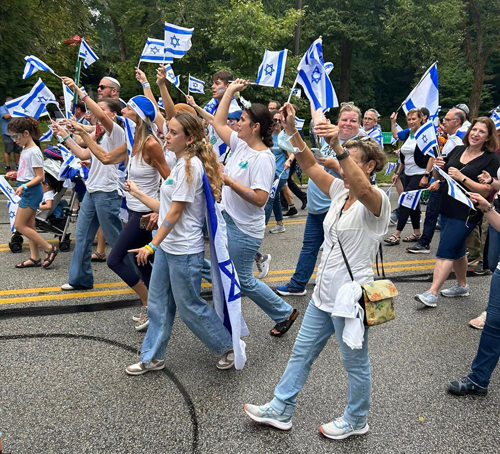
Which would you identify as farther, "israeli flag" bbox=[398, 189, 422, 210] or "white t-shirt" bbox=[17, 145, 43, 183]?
"israeli flag" bbox=[398, 189, 422, 210]

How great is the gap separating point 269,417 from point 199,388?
635 mm

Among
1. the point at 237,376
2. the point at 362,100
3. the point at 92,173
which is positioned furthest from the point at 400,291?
the point at 362,100

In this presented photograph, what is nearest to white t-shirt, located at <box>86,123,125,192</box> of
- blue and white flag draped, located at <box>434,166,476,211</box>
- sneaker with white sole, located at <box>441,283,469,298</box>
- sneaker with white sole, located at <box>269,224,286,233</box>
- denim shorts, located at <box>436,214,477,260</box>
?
blue and white flag draped, located at <box>434,166,476,211</box>

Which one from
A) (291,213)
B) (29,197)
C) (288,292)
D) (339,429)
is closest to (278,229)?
(291,213)

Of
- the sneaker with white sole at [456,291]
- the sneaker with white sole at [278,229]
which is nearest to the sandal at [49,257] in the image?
the sneaker with white sole at [278,229]

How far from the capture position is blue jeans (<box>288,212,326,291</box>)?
16.5ft

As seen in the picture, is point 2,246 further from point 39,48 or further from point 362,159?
point 39,48

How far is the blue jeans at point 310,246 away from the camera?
5.03m

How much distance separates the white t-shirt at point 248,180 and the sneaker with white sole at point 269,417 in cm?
141

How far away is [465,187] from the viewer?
15.6 ft

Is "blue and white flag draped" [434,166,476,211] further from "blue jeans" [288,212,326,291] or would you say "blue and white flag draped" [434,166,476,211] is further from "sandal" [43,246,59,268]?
"sandal" [43,246,59,268]

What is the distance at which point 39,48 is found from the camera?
14250 millimetres

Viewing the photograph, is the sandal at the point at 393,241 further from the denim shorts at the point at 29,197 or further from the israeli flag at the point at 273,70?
the denim shorts at the point at 29,197

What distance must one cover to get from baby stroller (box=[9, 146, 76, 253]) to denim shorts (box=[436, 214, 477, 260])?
470cm
